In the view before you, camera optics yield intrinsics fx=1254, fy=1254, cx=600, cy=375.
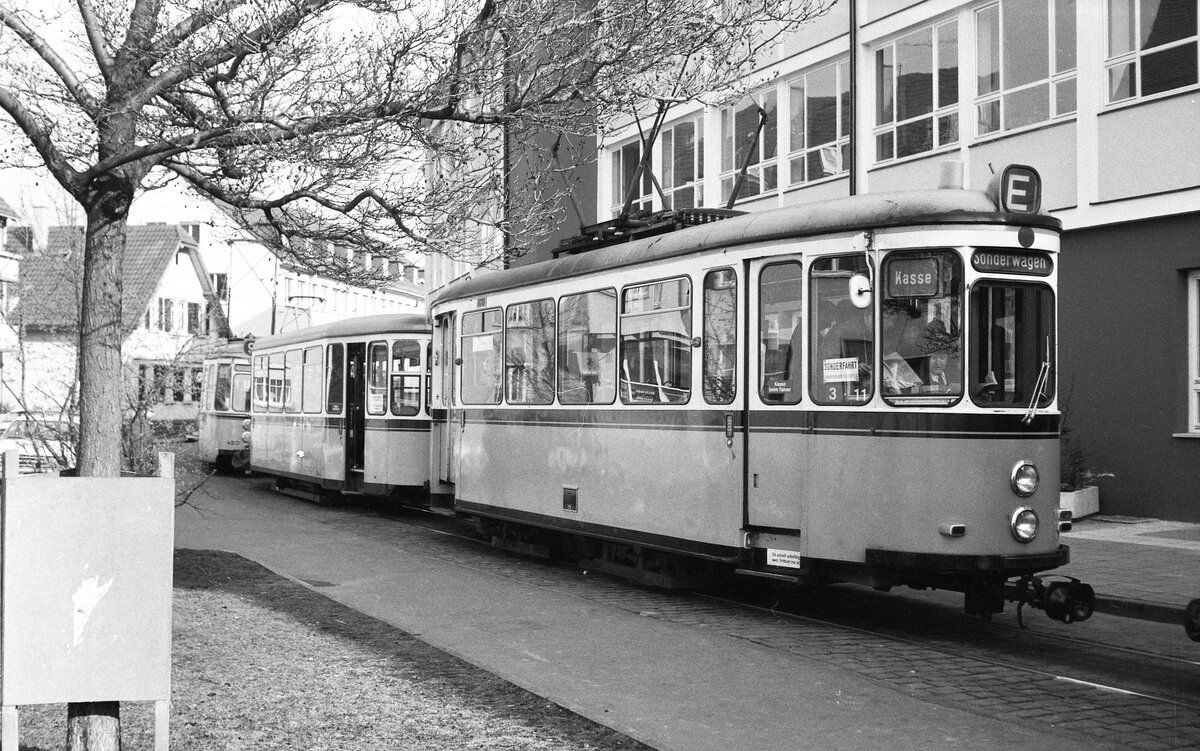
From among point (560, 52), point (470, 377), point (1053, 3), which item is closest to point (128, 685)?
point (560, 52)

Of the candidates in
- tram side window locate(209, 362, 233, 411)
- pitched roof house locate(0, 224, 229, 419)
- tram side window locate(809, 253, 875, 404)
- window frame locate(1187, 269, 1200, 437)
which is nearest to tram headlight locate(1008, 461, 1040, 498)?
tram side window locate(809, 253, 875, 404)

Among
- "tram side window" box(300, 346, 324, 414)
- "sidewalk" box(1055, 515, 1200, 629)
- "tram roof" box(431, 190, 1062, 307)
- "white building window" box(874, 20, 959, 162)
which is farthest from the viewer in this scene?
"tram side window" box(300, 346, 324, 414)

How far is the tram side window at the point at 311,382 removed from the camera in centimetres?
2186

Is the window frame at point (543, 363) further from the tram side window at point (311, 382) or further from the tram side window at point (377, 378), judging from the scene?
the tram side window at point (311, 382)

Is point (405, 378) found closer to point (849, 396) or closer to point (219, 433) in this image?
point (849, 396)

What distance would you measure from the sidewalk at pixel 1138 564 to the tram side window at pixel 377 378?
10366 mm

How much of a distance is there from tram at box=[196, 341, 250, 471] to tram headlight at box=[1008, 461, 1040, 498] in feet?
78.6

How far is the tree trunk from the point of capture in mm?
7930

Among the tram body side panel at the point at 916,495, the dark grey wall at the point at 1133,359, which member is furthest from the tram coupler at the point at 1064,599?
the dark grey wall at the point at 1133,359

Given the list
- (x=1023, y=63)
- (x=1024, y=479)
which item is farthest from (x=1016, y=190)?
(x=1023, y=63)

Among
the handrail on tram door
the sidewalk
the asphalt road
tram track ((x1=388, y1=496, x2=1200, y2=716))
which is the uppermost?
the handrail on tram door

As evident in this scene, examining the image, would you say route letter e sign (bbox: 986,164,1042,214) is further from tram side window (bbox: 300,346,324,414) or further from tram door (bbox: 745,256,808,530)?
tram side window (bbox: 300,346,324,414)

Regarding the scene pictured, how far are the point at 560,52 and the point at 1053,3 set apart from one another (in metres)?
13.2

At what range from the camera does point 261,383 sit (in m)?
25.8
